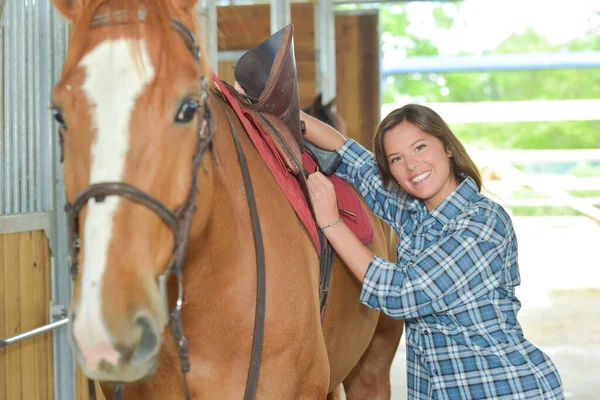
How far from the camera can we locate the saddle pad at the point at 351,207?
2.11m

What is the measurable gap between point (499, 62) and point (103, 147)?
388 inches

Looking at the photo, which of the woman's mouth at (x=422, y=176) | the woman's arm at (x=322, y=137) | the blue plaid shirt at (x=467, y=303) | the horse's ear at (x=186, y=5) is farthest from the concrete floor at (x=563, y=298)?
the horse's ear at (x=186, y=5)

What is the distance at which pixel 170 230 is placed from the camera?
1.14m

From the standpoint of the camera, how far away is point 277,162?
5.74ft

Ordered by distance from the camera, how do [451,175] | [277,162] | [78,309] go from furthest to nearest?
[451,175] → [277,162] → [78,309]

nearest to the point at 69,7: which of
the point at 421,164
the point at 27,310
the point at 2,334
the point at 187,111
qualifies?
the point at 187,111

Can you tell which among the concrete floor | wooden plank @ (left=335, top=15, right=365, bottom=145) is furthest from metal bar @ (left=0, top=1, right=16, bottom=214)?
wooden plank @ (left=335, top=15, right=365, bottom=145)

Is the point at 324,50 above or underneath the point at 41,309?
above

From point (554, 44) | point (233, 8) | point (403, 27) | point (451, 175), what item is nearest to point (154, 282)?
point (451, 175)

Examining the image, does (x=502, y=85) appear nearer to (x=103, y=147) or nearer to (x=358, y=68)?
(x=358, y=68)

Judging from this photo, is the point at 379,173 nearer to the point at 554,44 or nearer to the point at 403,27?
the point at 403,27

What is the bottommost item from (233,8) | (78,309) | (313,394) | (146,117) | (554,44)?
(313,394)

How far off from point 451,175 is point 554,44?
18.3m

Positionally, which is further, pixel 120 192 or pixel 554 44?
pixel 554 44
